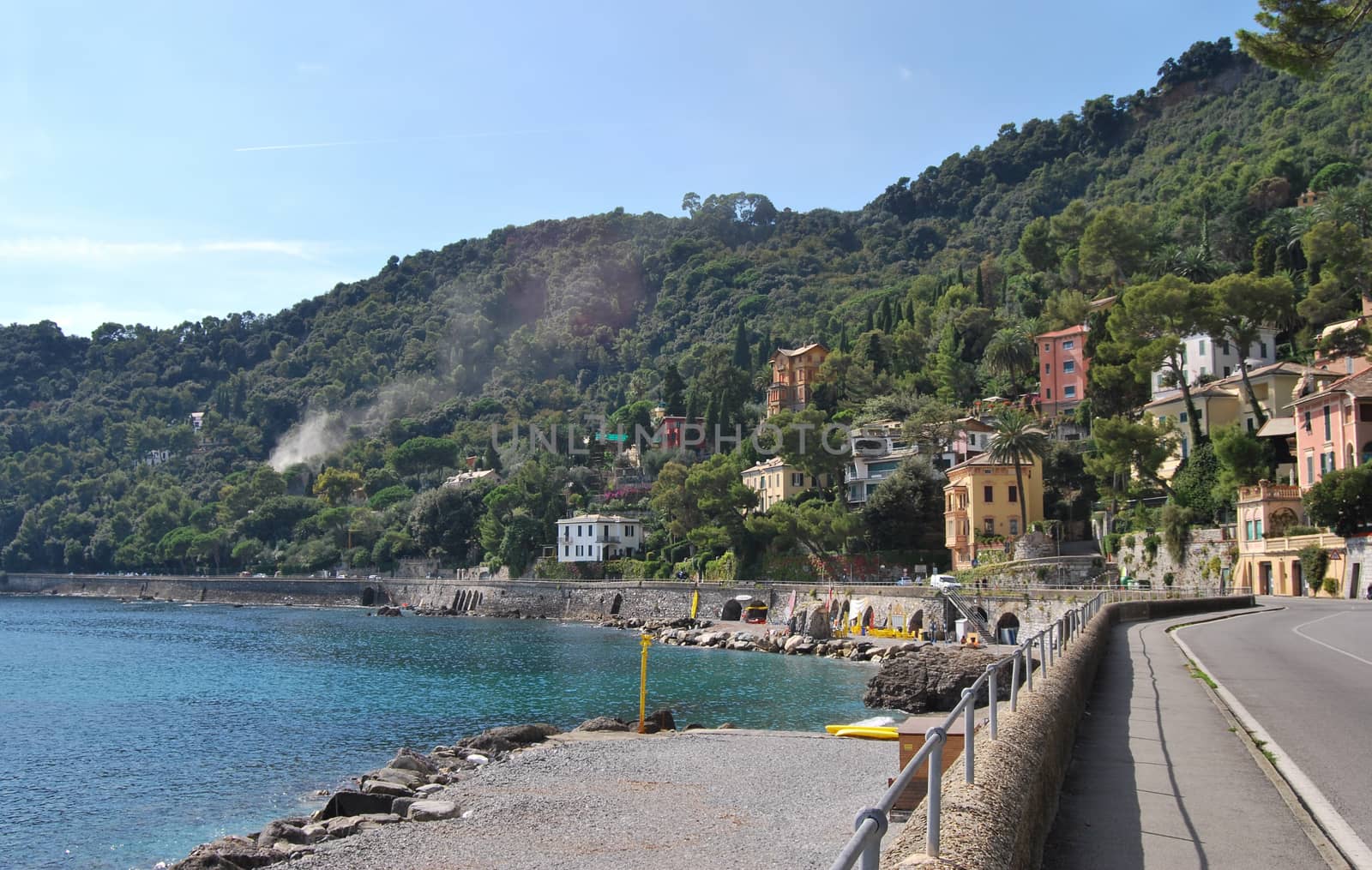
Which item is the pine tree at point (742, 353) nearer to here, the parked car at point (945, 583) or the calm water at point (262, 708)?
the calm water at point (262, 708)

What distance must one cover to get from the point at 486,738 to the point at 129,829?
332 inches

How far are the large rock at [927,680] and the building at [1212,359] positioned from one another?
3917 cm

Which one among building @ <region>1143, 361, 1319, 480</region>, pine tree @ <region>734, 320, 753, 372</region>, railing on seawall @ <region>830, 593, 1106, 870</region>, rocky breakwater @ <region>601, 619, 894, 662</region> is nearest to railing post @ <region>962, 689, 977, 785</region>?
railing on seawall @ <region>830, 593, 1106, 870</region>

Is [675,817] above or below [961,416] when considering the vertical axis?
below

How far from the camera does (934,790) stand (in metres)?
5.81

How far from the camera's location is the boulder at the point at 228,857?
17.0m

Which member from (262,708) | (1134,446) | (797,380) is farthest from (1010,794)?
(797,380)

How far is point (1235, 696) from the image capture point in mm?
15891

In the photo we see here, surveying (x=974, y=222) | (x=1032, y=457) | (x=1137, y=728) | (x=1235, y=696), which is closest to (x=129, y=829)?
(x=1137, y=728)

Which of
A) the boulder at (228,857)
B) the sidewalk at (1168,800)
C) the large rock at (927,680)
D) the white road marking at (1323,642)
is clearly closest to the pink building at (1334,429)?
the white road marking at (1323,642)

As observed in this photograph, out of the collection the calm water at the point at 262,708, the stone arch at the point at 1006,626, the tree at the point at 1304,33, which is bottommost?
the calm water at the point at 262,708

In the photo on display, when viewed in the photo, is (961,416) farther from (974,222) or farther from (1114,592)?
(974,222)

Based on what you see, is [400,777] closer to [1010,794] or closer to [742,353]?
[1010,794]

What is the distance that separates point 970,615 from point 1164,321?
19817 mm
